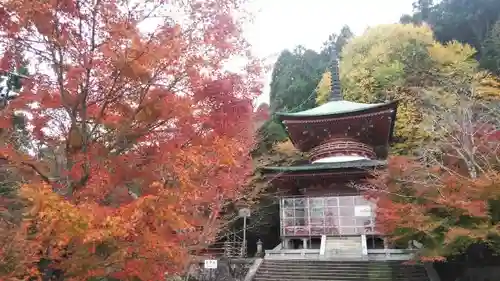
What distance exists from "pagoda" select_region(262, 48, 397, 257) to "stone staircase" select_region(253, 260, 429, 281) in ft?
3.50

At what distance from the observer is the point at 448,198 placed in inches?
433

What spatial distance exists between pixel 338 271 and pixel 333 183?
5.50 m

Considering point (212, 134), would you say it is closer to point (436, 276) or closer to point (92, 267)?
point (92, 267)

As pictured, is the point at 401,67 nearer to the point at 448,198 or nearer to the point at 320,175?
the point at 320,175

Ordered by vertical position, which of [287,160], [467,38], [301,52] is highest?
[301,52]

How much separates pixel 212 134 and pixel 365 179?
550 inches

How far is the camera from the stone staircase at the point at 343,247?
1662cm

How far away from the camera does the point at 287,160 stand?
29047 mm

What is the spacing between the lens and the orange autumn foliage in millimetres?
10602

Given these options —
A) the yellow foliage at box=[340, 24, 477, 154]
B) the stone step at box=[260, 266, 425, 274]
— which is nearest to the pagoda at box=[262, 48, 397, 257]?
the stone step at box=[260, 266, 425, 274]

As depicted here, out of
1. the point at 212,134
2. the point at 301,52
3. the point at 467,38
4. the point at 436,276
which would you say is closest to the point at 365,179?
the point at 436,276

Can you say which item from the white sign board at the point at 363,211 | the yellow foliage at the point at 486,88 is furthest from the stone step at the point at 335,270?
the yellow foliage at the point at 486,88

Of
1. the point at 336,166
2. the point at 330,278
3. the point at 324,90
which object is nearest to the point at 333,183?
A: the point at 336,166

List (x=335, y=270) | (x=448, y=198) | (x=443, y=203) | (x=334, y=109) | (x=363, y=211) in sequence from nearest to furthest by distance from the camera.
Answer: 1. (x=448, y=198)
2. (x=443, y=203)
3. (x=335, y=270)
4. (x=363, y=211)
5. (x=334, y=109)
